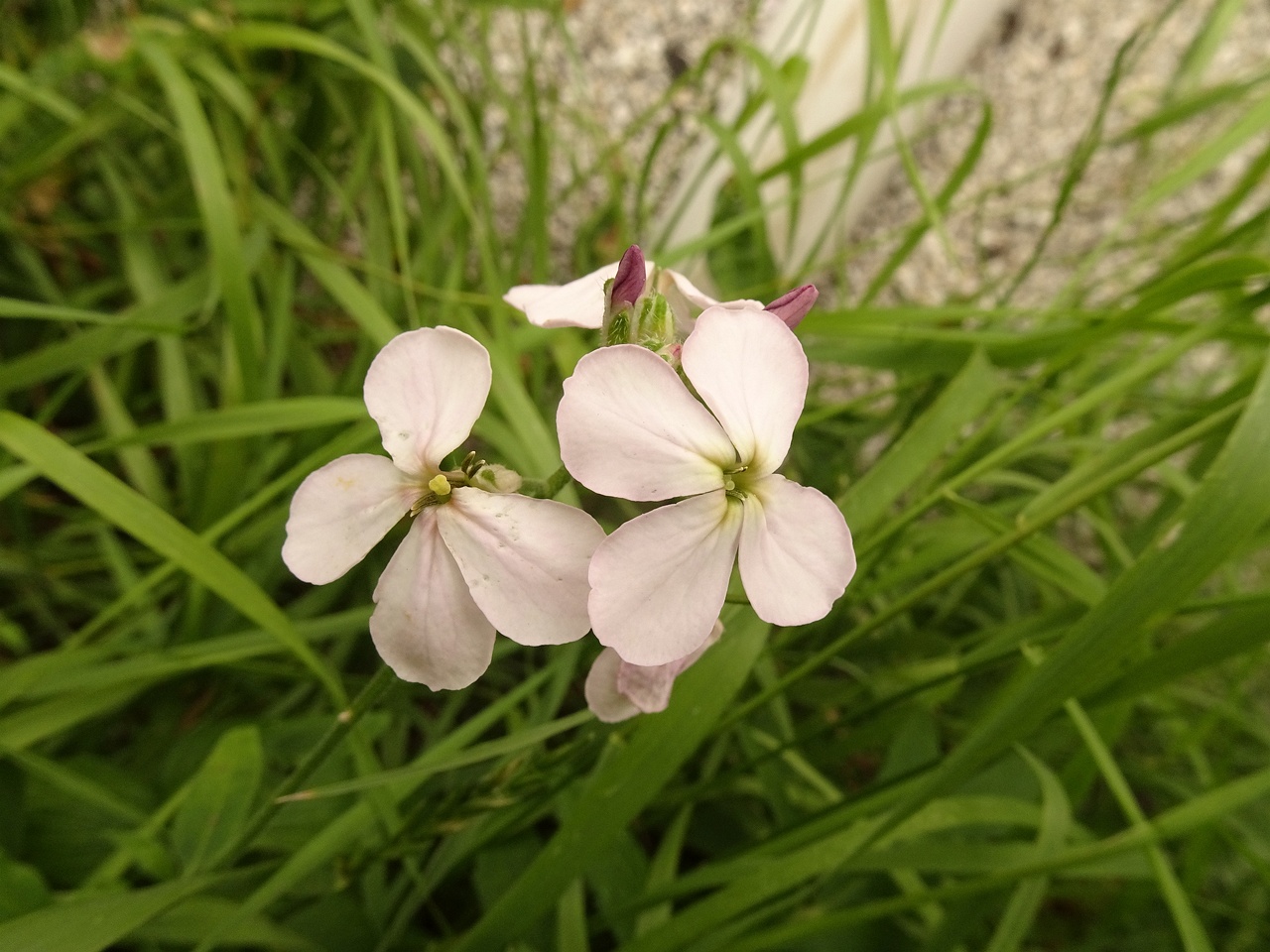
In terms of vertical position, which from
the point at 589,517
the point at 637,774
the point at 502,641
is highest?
the point at 589,517

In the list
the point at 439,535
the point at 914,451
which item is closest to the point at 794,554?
the point at 439,535

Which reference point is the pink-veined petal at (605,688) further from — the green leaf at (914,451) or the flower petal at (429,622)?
the green leaf at (914,451)

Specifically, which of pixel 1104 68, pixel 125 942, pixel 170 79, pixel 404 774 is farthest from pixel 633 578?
pixel 1104 68

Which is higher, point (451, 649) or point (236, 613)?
→ point (451, 649)

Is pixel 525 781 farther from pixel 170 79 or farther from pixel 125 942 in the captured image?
pixel 170 79

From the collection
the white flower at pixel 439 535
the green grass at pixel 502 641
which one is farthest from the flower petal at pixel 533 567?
the green grass at pixel 502 641

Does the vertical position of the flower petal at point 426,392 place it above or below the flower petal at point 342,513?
above

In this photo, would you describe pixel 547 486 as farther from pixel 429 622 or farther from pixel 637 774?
pixel 637 774
